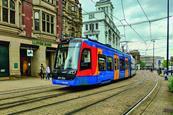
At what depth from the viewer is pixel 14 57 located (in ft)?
89.4

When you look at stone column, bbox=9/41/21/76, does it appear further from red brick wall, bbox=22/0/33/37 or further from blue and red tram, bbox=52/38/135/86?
blue and red tram, bbox=52/38/135/86

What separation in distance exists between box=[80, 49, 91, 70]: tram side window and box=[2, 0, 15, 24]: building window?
476 inches

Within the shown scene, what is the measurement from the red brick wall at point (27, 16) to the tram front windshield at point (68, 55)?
45.0ft

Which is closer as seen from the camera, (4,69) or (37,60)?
(4,69)

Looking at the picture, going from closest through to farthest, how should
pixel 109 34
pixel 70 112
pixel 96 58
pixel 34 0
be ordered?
1. pixel 70 112
2. pixel 96 58
3. pixel 34 0
4. pixel 109 34

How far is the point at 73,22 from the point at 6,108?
3299 centimetres

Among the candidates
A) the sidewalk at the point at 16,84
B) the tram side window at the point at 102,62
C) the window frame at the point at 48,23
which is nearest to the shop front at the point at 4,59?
the sidewalk at the point at 16,84

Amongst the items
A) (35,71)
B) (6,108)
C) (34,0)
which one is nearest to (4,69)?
(35,71)

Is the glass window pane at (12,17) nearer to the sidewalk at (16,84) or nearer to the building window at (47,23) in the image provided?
the sidewalk at (16,84)

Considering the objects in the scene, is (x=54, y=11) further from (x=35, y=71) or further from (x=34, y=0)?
(x=35, y=71)

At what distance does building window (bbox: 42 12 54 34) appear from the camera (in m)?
32.5

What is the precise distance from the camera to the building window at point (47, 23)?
107 ft

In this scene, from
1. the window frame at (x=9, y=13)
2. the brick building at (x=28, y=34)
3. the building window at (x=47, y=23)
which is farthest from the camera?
the building window at (x=47, y=23)

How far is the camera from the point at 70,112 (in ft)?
30.2
